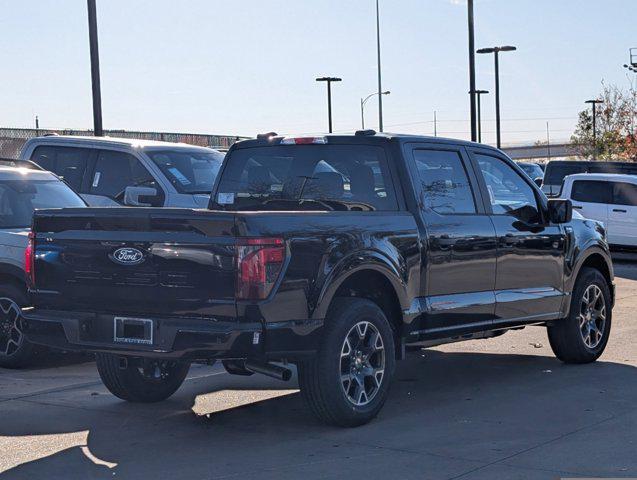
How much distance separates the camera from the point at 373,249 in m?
7.57

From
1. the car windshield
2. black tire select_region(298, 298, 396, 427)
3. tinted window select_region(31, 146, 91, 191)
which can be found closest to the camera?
black tire select_region(298, 298, 396, 427)

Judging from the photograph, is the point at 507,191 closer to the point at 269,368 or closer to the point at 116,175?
the point at 269,368

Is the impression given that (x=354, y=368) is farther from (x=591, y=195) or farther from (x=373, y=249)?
(x=591, y=195)

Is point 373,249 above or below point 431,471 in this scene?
above

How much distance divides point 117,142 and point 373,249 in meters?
7.75

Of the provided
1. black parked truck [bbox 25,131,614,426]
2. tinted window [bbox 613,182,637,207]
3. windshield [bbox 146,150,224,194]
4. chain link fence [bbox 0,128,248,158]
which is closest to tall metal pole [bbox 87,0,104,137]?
chain link fence [bbox 0,128,248,158]

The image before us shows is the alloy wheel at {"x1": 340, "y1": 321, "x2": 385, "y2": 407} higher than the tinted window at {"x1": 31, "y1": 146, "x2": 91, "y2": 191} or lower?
lower

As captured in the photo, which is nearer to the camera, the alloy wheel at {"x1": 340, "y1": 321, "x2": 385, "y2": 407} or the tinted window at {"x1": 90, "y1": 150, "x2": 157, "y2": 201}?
the alloy wheel at {"x1": 340, "y1": 321, "x2": 385, "y2": 407}

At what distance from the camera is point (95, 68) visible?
840 inches

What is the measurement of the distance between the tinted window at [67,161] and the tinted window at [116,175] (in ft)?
0.75

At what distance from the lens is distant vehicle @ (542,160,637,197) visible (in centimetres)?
3012

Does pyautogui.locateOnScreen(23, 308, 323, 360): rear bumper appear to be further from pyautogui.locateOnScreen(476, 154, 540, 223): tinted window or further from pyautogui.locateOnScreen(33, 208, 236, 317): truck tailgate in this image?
pyautogui.locateOnScreen(476, 154, 540, 223): tinted window

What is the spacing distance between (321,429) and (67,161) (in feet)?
27.6

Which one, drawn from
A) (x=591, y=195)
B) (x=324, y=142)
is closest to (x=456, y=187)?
(x=324, y=142)
